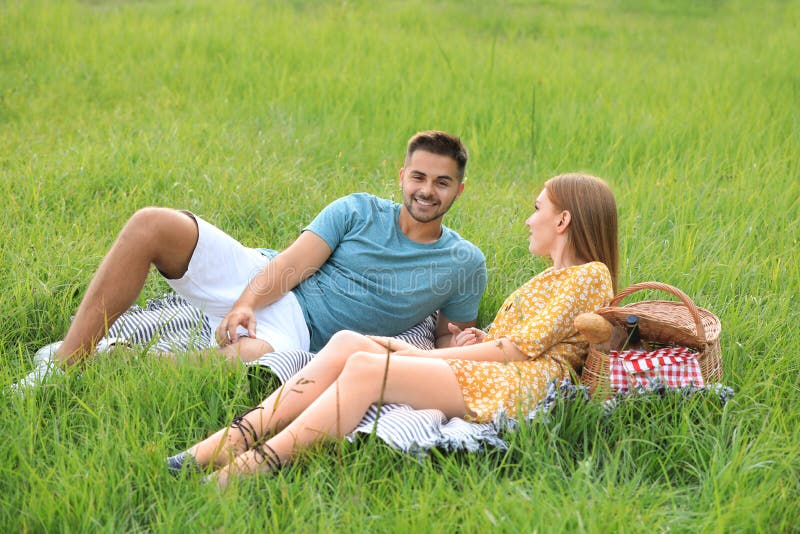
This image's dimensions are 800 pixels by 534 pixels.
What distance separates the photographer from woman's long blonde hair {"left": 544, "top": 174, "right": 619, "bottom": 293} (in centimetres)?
336

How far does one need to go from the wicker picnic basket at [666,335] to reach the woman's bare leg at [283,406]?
818 millimetres

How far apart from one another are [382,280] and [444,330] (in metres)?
0.42

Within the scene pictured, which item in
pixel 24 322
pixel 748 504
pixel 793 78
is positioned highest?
pixel 793 78

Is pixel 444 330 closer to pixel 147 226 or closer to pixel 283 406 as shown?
pixel 283 406

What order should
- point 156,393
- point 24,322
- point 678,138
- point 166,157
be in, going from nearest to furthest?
1. point 156,393
2. point 24,322
3. point 166,157
4. point 678,138

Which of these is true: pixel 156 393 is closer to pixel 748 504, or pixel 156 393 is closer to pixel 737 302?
pixel 748 504

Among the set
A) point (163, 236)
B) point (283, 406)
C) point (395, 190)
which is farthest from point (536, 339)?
point (395, 190)

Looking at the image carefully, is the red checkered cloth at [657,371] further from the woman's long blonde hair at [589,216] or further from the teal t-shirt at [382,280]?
the teal t-shirt at [382,280]

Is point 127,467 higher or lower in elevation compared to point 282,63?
lower

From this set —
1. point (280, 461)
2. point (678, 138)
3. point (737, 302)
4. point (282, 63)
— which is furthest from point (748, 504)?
point (282, 63)

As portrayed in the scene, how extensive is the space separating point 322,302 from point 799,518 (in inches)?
86.6

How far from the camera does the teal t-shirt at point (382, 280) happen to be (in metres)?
3.89

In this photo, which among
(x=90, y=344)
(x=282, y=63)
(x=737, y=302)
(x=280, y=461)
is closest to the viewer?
(x=280, y=461)

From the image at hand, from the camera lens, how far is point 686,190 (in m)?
5.28
